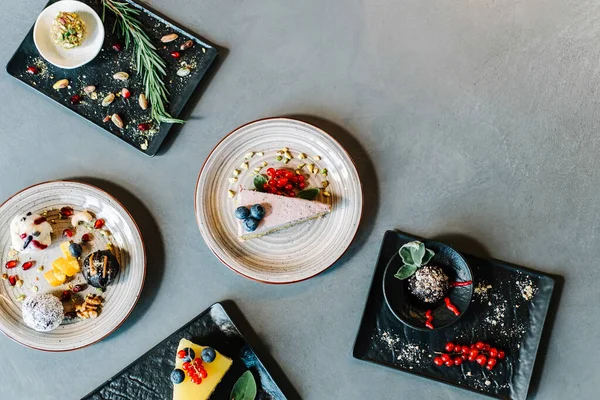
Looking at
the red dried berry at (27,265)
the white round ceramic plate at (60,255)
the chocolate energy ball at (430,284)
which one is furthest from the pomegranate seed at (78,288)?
the chocolate energy ball at (430,284)

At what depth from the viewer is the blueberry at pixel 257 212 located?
2.13 meters

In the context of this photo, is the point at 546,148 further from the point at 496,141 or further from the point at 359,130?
the point at 359,130

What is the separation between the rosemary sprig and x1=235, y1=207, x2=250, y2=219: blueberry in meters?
0.40

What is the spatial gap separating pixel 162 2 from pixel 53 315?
1242 mm

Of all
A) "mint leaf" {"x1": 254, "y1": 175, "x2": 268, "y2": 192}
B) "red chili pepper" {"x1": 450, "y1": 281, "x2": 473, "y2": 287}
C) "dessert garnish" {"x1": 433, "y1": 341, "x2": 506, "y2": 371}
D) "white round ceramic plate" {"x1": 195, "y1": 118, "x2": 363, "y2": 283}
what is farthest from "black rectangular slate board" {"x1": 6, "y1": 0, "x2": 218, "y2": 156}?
"dessert garnish" {"x1": 433, "y1": 341, "x2": 506, "y2": 371}

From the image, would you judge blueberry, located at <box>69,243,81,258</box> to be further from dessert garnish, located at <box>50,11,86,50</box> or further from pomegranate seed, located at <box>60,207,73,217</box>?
dessert garnish, located at <box>50,11,86,50</box>

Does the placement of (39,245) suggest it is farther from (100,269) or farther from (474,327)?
(474,327)

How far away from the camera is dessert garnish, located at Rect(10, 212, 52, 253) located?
215 cm

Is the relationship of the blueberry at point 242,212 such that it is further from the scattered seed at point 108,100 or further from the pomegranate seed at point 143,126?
the scattered seed at point 108,100

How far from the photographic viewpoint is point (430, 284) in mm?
2062

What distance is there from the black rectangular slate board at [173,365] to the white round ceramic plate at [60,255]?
18 centimetres

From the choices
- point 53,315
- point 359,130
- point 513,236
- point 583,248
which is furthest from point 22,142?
point 583,248

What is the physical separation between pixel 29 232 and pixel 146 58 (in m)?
0.76

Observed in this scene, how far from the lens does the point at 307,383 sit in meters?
2.22
